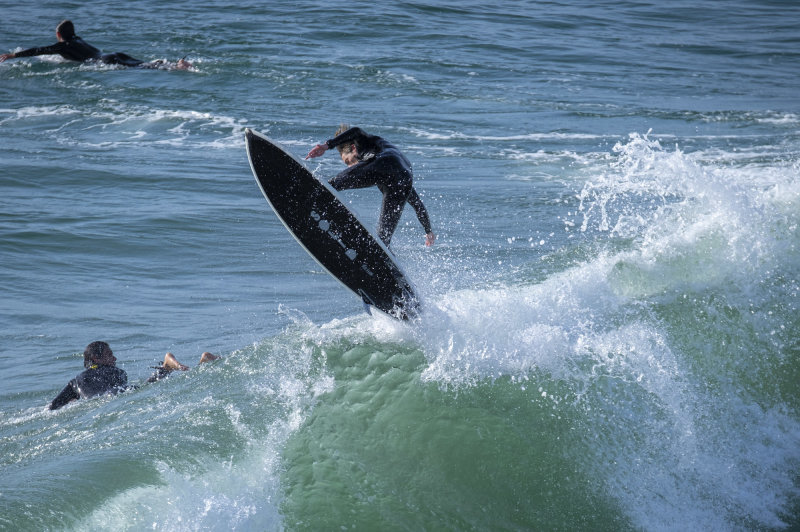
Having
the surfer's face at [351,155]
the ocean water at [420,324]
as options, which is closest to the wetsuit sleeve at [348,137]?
the surfer's face at [351,155]

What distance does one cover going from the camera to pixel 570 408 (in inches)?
205

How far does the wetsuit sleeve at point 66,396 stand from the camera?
666 centimetres

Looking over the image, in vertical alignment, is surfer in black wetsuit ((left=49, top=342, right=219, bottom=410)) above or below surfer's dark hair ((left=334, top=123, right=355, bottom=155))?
below

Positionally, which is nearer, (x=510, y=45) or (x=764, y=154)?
(x=764, y=154)

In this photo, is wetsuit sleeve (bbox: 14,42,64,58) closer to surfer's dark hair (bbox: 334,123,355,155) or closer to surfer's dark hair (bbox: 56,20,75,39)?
surfer's dark hair (bbox: 56,20,75,39)

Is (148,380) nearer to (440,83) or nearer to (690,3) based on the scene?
(440,83)

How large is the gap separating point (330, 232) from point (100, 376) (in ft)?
7.93

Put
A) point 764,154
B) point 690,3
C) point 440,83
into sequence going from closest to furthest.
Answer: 1. point 764,154
2. point 440,83
3. point 690,3

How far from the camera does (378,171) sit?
259 inches

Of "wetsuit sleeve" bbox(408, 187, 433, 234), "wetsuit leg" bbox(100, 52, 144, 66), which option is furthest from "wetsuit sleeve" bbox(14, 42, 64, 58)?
"wetsuit sleeve" bbox(408, 187, 433, 234)

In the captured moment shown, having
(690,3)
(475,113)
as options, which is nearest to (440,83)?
(475,113)

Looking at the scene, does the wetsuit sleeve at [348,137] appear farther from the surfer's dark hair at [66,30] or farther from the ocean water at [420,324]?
the surfer's dark hair at [66,30]

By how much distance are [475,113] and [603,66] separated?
288 inches

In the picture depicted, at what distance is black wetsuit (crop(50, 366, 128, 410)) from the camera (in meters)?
6.73
